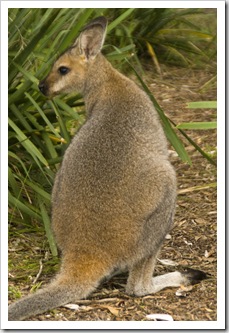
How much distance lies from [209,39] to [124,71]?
1642mm

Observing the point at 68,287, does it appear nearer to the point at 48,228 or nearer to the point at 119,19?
the point at 48,228

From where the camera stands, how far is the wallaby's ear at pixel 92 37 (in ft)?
21.5

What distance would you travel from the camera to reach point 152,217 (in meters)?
5.70

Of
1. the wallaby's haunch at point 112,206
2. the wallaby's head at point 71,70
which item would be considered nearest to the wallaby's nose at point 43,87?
the wallaby's head at point 71,70

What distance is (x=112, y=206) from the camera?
5.68 meters

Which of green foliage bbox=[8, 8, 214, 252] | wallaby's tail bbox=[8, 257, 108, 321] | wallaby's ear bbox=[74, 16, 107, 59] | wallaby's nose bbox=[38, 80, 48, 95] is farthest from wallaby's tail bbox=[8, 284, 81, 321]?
wallaby's ear bbox=[74, 16, 107, 59]

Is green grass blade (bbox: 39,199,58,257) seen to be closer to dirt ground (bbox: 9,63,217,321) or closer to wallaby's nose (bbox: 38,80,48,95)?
dirt ground (bbox: 9,63,217,321)

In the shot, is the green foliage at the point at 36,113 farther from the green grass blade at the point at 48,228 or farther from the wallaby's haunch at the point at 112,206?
the wallaby's haunch at the point at 112,206

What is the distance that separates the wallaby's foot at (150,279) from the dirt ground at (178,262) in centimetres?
5

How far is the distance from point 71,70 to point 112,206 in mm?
1683

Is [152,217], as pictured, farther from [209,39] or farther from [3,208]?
[209,39]

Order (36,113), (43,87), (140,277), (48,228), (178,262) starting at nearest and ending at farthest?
(140,277), (48,228), (178,262), (43,87), (36,113)

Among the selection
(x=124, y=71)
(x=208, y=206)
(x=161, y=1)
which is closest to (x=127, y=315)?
(x=208, y=206)

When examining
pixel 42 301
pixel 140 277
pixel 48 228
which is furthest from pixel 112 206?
pixel 48 228
